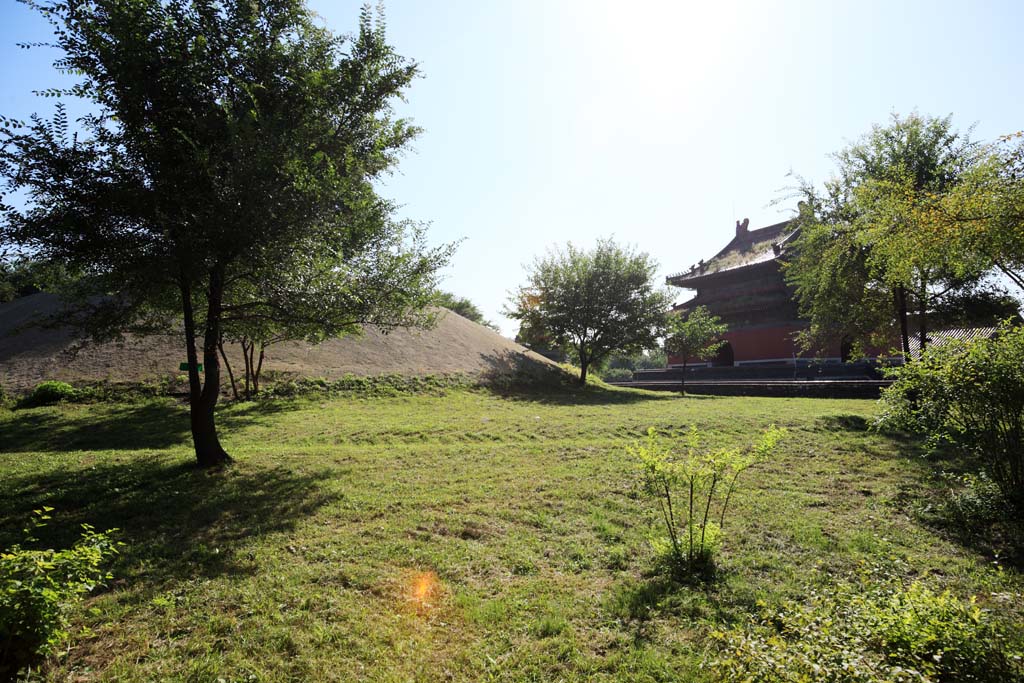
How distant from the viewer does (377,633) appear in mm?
4109

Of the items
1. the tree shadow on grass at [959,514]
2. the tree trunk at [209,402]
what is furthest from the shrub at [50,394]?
the tree shadow on grass at [959,514]

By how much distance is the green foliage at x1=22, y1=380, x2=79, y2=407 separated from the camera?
1583 cm

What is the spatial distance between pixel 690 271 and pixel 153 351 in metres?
35.4

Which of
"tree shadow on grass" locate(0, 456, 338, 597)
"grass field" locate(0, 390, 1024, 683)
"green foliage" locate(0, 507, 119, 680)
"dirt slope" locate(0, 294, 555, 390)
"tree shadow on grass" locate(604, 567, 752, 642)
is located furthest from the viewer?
"dirt slope" locate(0, 294, 555, 390)

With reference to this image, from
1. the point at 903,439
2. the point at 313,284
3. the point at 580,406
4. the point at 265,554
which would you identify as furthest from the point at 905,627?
the point at 580,406

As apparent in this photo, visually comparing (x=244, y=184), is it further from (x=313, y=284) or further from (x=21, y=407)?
(x=21, y=407)

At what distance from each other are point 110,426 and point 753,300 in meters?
34.2

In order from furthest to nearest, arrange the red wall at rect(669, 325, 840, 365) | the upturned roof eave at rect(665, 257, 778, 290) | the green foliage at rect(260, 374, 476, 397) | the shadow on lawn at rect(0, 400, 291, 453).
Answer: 1. the upturned roof eave at rect(665, 257, 778, 290)
2. the red wall at rect(669, 325, 840, 365)
3. the green foliage at rect(260, 374, 476, 397)
4. the shadow on lawn at rect(0, 400, 291, 453)

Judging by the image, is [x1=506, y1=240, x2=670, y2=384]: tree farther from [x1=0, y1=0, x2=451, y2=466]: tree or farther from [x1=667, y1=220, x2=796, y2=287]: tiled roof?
[x1=0, y1=0, x2=451, y2=466]: tree

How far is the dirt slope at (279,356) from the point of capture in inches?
724

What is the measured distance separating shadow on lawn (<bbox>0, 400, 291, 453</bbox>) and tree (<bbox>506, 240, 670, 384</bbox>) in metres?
15.6

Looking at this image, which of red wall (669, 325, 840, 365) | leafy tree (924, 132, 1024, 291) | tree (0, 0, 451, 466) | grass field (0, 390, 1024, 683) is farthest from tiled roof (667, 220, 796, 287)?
tree (0, 0, 451, 466)

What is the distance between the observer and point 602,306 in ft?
88.6

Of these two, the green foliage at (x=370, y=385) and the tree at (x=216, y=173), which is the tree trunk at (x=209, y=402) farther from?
the green foliage at (x=370, y=385)
